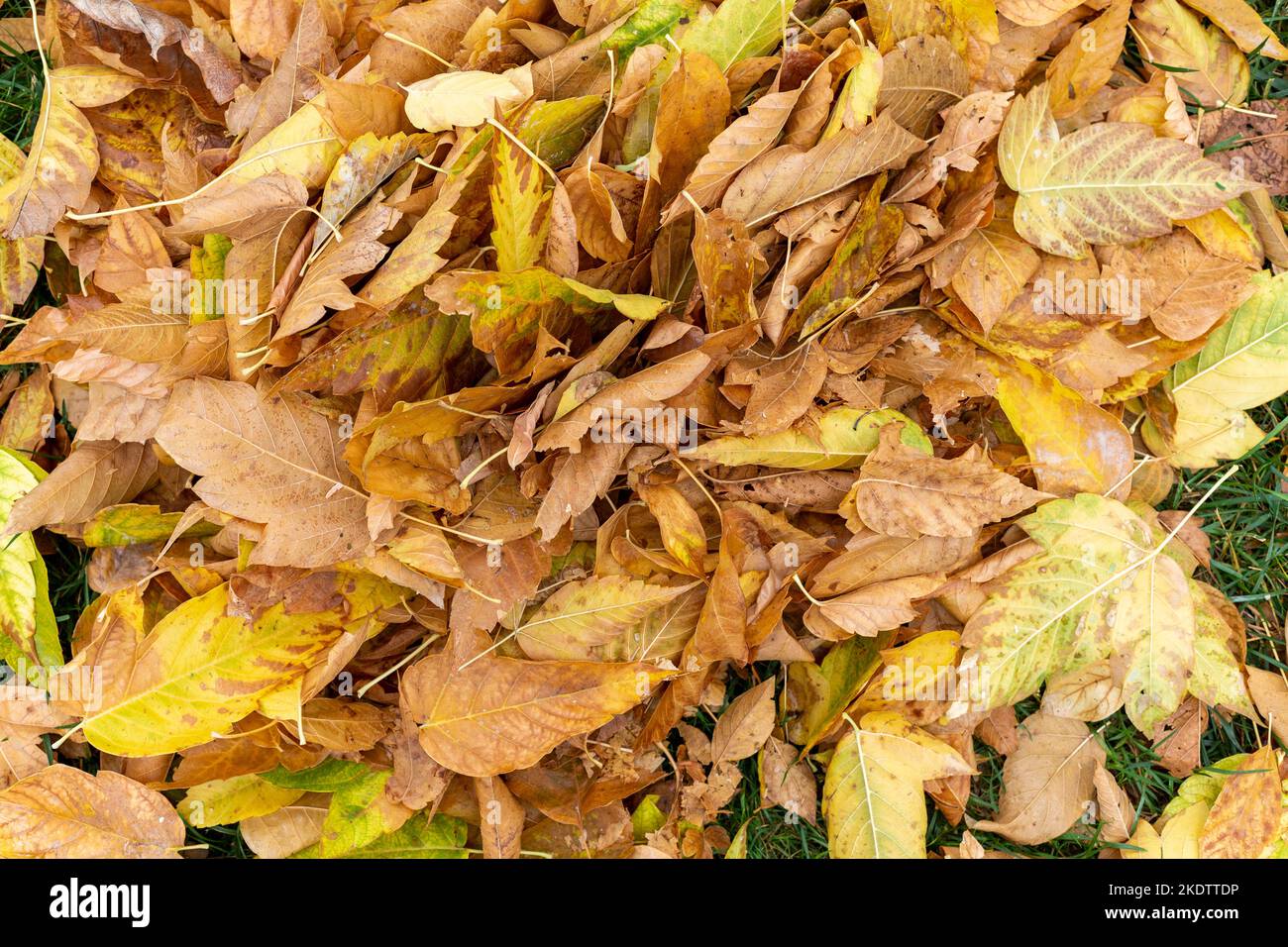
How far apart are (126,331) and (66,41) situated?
55 cm

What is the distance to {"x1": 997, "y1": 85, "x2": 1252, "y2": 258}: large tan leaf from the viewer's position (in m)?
1.37

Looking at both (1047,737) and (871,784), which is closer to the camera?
(871,784)

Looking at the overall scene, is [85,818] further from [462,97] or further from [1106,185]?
[1106,185]

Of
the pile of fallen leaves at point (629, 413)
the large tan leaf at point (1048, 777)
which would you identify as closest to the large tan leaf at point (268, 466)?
the pile of fallen leaves at point (629, 413)

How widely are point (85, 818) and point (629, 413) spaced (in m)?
1.07

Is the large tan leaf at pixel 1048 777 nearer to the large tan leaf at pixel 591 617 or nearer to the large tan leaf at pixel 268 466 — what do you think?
the large tan leaf at pixel 591 617

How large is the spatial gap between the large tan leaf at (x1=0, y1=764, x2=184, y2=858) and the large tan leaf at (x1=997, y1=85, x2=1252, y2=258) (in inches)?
63.6

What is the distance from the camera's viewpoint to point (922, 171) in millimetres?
1315

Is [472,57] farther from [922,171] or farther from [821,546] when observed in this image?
[821,546]

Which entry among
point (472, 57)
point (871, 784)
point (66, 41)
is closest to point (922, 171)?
point (472, 57)

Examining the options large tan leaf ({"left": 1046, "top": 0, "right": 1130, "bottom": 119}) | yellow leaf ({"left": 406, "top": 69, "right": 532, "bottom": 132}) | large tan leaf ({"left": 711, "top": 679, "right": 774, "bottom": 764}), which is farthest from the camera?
large tan leaf ({"left": 711, "top": 679, "right": 774, "bottom": 764})

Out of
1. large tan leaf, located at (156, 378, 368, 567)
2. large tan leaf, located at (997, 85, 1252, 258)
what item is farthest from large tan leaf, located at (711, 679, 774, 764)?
large tan leaf, located at (997, 85, 1252, 258)

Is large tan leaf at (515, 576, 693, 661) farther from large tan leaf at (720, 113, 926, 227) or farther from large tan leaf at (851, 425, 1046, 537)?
large tan leaf at (720, 113, 926, 227)

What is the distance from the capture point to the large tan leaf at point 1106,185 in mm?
1366
